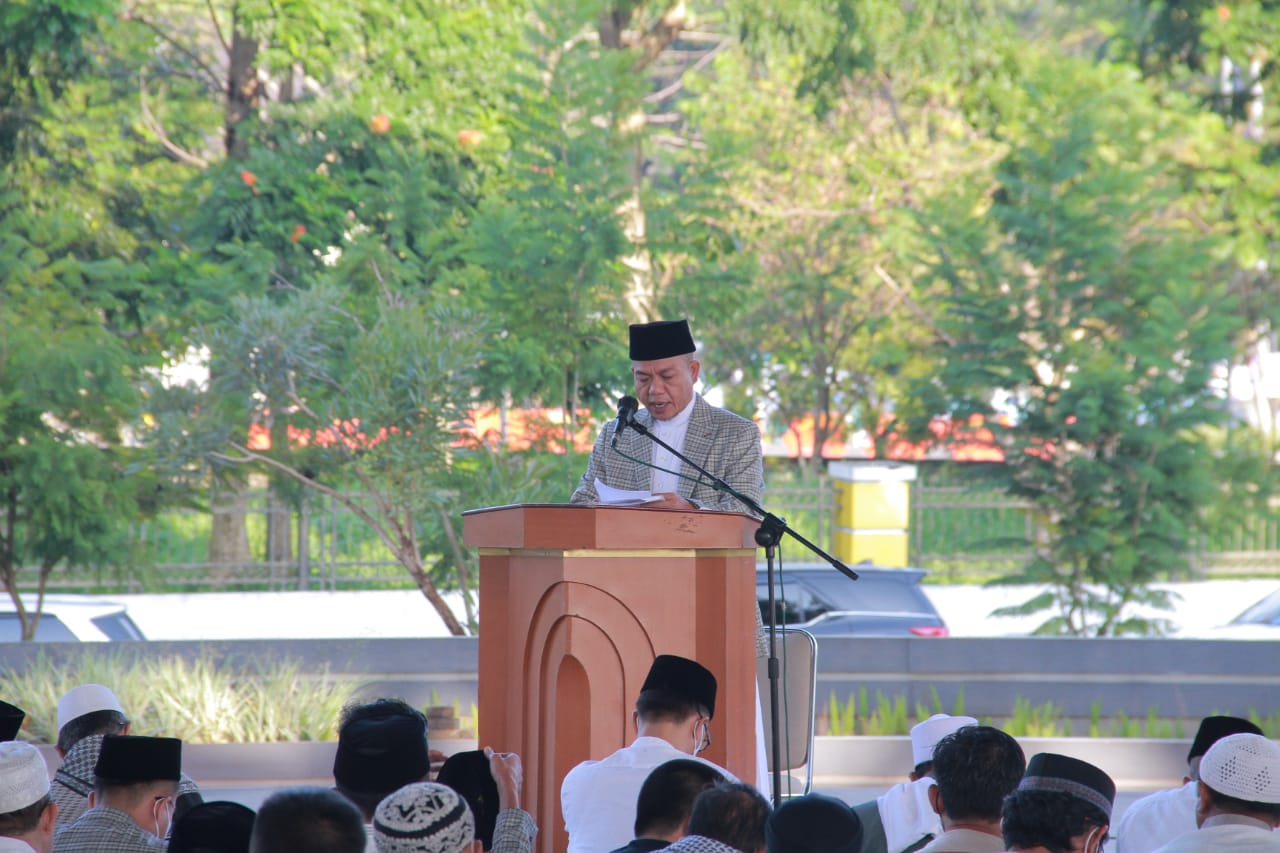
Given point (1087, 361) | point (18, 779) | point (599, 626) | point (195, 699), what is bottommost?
point (195, 699)

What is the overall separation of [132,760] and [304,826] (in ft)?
3.92

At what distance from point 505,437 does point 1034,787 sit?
9226 mm

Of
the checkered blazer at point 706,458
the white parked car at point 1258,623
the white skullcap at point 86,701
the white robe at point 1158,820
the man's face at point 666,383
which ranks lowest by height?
the white parked car at point 1258,623

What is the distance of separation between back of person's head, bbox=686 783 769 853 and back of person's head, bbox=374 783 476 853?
58 cm

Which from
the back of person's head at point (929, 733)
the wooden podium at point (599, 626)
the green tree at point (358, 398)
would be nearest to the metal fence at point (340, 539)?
the green tree at point (358, 398)

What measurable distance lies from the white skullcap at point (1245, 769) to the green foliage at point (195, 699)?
7.01 meters

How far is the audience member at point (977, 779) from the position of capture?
3.93 meters

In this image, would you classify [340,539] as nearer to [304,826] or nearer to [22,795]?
[22,795]

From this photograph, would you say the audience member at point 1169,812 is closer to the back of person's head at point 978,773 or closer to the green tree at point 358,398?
the back of person's head at point 978,773

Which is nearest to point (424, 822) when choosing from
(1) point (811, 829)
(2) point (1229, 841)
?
(1) point (811, 829)

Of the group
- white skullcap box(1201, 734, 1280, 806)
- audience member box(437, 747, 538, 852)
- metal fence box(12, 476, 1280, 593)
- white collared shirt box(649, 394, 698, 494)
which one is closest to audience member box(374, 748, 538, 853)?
audience member box(437, 747, 538, 852)

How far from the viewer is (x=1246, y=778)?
13.4 ft

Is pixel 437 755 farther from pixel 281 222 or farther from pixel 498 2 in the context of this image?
pixel 498 2

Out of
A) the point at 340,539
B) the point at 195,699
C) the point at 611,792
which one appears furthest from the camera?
the point at 340,539
